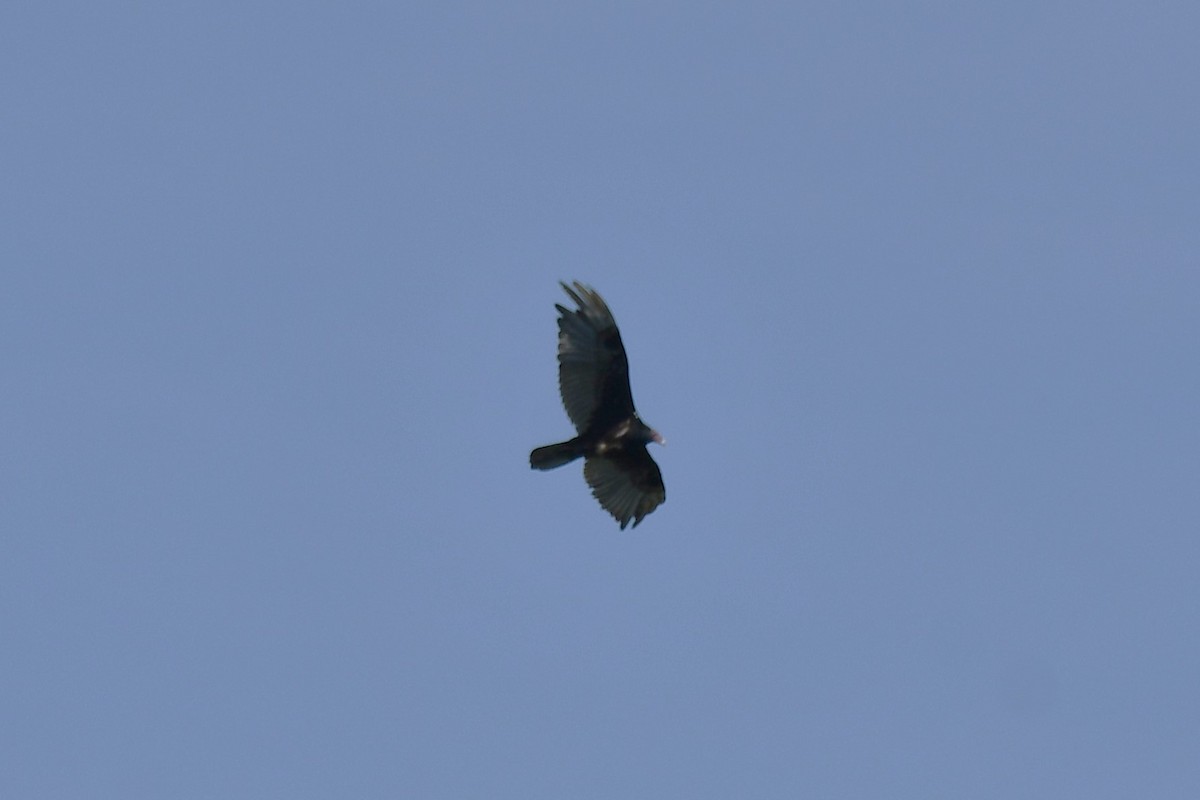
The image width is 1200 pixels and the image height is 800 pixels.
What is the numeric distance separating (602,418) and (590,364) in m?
1.08

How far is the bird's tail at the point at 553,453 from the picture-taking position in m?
58.1

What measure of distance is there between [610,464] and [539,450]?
5.41 feet

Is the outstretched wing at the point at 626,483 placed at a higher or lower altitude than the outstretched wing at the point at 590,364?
lower

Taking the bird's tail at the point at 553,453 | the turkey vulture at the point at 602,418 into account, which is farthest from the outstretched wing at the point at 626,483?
the bird's tail at the point at 553,453

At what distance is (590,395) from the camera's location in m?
58.1

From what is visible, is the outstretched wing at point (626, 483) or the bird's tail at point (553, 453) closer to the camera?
the bird's tail at point (553, 453)

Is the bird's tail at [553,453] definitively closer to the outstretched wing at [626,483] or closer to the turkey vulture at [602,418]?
the turkey vulture at [602,418]

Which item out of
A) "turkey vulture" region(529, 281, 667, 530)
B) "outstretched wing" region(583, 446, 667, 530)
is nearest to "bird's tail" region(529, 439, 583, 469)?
"turkey vulture" region(529, 281, 667, 530)

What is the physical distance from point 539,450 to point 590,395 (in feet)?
4.36

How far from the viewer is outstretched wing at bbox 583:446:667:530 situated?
59.0 metres

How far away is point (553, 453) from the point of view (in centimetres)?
5812

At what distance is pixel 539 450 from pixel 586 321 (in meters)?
2.50

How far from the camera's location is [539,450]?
58.0m

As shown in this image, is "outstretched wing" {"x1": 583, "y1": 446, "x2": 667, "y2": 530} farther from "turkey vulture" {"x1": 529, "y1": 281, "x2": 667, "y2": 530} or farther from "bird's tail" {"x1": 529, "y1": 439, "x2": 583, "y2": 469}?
"bird's tail" {"x1": 529, "y1": 439, "x2": 583, "y2": 469}
